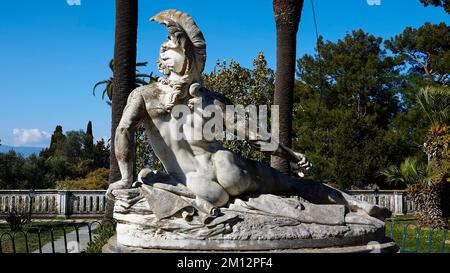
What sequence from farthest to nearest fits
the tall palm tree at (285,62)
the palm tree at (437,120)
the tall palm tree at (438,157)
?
the palm tree at (437,120)
the tall palm tree at (438,157)
the tall palm tree at (285,62)

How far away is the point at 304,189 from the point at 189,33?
6.57 feet

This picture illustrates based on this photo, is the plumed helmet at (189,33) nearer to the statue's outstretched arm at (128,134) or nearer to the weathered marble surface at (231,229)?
the statue's outstretched arm at (128,134)

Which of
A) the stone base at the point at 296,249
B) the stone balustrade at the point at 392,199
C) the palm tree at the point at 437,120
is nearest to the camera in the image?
the stone base at the point at 296,249

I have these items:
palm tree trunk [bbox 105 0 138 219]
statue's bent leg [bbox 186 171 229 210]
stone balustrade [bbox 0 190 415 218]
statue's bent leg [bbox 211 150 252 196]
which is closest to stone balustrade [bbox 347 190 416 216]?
stone balustrade [bbox 0 190 415 218]

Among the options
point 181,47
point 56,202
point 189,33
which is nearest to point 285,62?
point 189,33

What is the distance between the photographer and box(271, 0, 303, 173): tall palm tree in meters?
11.0

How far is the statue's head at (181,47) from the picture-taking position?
5.61 m

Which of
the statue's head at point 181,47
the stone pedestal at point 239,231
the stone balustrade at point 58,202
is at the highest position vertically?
the statue's head at point 181,47

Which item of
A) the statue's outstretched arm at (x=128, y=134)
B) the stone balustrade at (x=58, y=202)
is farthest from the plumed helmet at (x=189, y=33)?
the stone balustrade at (x=58, y=202)

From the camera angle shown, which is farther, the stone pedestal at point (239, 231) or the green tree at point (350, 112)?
the green tree at point (350, 112)

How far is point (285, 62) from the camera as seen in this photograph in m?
11.4

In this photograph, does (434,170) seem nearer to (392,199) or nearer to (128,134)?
(392,199)

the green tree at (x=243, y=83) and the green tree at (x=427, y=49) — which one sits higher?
the green tree at (x=427, y=49)
